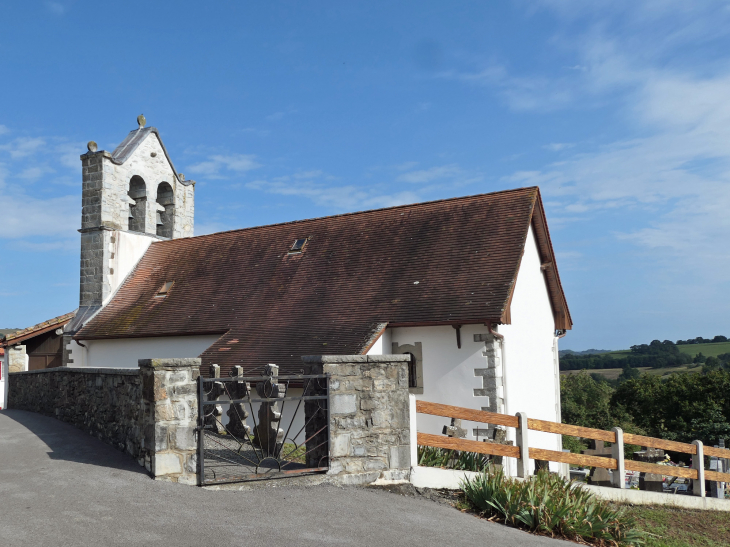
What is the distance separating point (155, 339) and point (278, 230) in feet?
16.9

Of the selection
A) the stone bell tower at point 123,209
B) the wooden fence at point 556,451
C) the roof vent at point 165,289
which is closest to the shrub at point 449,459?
the wooden fence at point 556,451

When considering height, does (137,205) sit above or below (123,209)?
above

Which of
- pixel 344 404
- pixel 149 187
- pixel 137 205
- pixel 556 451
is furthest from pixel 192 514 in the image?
pixel 137 205

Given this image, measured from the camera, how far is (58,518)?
623 cm

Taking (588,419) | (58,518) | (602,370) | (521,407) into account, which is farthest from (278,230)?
(602,370)

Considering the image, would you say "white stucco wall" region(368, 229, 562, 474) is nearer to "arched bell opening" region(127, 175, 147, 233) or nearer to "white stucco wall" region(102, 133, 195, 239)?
"white stucco wall" region(102, 133, 195, 239)

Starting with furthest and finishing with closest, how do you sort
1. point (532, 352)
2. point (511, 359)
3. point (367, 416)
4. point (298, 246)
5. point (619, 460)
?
point (298, 246)
point (532, 352)
point (511, 359)
point (619, 460)
point (367, 416)

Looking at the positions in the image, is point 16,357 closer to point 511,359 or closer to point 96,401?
point 96,401

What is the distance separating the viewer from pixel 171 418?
7621mm

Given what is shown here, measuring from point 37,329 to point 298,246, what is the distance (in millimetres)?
9510

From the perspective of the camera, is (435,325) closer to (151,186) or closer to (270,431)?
(270,431)

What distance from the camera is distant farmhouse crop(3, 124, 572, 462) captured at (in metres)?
15.4

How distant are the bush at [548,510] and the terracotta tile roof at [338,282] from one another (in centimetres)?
638

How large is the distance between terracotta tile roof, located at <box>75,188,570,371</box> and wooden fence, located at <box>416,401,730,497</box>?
4198 millimetres
